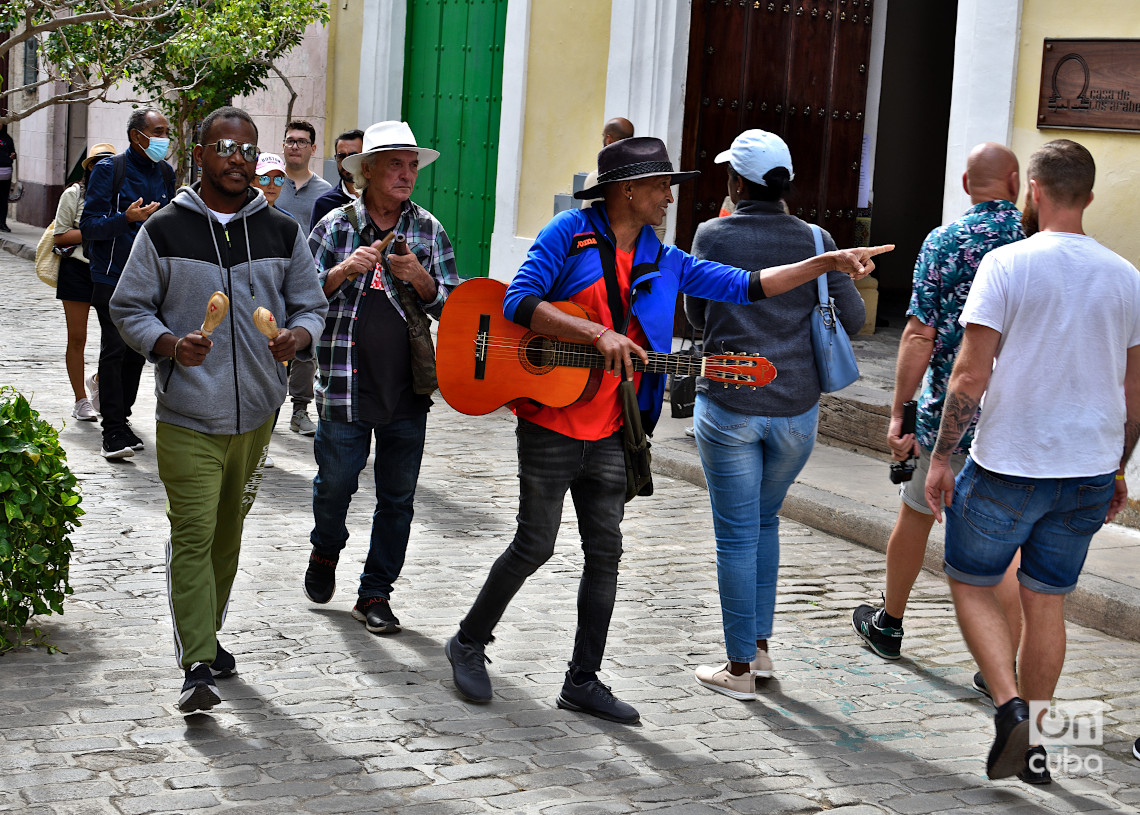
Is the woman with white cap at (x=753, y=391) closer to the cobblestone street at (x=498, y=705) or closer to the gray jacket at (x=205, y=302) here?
the cobblestone street at (x=498, y=705)

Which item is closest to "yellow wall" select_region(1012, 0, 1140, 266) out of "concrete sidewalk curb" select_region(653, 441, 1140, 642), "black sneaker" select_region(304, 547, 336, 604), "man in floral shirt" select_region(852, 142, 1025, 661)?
"concrete sidewalk curb" select_region(653, 441, 1140, 642)

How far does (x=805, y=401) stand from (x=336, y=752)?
77.5 inches

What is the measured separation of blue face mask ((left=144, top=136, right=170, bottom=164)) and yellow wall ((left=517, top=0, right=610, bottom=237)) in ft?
16.9

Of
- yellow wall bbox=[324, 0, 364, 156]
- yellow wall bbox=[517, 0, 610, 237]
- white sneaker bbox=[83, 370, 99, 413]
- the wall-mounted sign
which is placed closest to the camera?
the wall-mounted sign

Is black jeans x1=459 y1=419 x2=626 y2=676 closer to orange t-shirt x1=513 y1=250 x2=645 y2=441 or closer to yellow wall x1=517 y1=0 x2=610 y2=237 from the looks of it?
orange t-shirt x1=513 y1=250 x2=645 y2=441

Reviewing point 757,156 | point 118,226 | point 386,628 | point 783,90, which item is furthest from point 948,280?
point 783,90

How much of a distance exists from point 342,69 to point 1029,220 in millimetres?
13216

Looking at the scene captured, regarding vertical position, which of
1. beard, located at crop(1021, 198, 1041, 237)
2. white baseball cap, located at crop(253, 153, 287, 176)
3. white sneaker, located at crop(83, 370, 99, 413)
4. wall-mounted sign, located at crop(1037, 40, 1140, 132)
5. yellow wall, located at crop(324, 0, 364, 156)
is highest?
yellow wall, located at crop(324, 0, 364, 156)

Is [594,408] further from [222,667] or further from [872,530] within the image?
[872,530]

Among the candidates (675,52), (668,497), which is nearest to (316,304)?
(668,497)

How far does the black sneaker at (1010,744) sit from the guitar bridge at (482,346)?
6.40 ft

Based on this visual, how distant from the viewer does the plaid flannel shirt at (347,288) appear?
553 cm

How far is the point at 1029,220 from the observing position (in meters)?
4.66

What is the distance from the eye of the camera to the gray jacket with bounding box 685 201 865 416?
4977 mm
